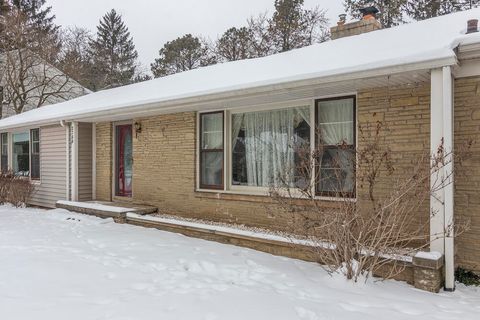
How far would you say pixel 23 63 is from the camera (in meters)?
22.2

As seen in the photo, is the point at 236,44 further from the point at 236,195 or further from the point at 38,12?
the point at 236,195

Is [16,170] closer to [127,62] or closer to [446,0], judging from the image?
[446,0]

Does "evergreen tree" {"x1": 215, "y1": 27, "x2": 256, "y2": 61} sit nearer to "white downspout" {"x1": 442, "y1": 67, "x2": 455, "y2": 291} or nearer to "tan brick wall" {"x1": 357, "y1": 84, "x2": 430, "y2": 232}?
"tan brick wall" {"x1": 357, "y1": 84, "x2": 430, "y2": 232}

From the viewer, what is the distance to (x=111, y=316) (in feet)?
11.3

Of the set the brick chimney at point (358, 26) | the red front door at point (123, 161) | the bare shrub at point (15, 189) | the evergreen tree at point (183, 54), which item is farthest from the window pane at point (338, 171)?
the evergreen tree at point (183, 54)

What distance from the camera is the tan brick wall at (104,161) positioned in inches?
409

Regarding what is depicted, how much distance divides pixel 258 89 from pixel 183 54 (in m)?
24.8

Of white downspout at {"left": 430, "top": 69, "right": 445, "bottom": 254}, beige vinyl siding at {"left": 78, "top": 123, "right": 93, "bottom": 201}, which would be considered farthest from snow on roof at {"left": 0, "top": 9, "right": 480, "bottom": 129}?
beige vinyl siding at {"left": 78, "top": 123, "right": 93, "bottom": 201}

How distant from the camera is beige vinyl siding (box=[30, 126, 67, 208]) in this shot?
36.0 feet

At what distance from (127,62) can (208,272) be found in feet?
111

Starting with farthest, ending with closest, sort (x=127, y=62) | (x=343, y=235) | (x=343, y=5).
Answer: (x=127, y=62)
(x=343, y=5)
(x=343, y=235)

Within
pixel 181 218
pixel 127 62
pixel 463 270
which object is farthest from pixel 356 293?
pixel 127 62

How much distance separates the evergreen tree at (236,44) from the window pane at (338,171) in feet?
62.9

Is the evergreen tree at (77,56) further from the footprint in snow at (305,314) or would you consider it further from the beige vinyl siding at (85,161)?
the footprint in snow at (305,314)
